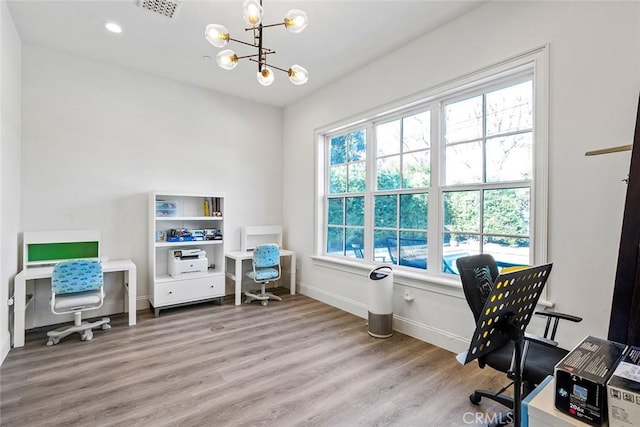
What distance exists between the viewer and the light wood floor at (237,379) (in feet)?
6.45

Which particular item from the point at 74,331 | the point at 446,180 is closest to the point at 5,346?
the point at 74,331

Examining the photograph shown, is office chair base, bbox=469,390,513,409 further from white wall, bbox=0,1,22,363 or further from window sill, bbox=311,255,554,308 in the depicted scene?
white wall, bbox=0,1,22,363

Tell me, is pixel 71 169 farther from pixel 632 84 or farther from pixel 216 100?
pixel 632 84

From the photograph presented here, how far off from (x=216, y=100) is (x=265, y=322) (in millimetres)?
3326

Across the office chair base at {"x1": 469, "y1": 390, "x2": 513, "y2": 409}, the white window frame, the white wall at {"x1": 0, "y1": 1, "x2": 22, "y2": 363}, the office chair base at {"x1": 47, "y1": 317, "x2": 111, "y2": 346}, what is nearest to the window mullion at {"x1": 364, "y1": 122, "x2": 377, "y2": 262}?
the white window frame

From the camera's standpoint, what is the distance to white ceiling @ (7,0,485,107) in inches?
107

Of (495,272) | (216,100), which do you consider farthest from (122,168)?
(495,272)

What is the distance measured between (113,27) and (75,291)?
2653mm

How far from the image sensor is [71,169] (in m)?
3.61

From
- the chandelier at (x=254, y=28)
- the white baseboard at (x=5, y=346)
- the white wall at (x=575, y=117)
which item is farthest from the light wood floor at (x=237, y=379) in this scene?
the chandelier at (x=254, y=28)

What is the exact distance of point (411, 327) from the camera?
3.21 m

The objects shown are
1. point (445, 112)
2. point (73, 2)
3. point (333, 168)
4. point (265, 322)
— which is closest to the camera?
point (73, 2)

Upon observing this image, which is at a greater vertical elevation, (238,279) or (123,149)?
(123,149)

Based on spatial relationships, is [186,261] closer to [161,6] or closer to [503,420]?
[161,6]
